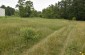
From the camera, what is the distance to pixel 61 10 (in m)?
67.4

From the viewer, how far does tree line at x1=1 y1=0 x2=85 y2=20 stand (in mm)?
63625

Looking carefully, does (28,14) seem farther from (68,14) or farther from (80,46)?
(80,46)

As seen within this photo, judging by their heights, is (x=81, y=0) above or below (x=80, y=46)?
above

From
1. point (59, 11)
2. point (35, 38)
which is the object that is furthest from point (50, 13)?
point (35, 38)

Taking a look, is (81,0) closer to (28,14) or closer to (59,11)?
(59,11)

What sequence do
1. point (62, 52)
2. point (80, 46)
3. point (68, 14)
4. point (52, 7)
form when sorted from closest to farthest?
point (62, 52) < point (80, 46) < point (68, 14) < point (52, 7)

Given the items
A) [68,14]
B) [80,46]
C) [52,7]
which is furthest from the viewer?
[52,7]

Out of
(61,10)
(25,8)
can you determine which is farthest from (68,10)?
(25,8)

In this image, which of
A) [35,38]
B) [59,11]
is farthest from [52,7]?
[35,38]

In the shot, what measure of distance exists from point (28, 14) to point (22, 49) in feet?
187

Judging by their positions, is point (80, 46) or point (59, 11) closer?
point (80, 46)

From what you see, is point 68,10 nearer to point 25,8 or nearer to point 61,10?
point 61,10

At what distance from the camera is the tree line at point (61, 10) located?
63625mm

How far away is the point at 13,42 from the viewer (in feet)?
42.1
